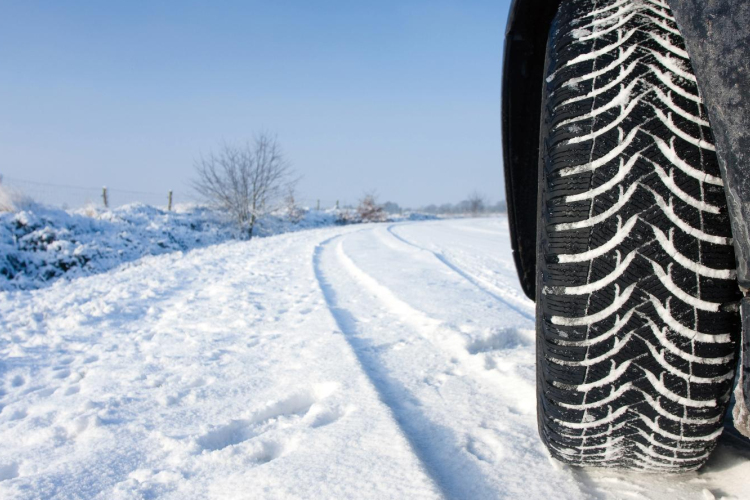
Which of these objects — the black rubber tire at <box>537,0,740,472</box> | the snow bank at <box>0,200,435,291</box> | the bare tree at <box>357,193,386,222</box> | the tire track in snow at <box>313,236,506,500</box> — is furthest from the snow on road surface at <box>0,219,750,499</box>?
the bare tree at <box>357,193,386,222</box>

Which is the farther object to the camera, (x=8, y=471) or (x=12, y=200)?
(x=12, y=200)

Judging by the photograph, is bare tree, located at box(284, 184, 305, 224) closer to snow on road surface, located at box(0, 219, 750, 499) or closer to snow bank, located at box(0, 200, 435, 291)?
snow bank, located at box(0, 200, 435, 291)

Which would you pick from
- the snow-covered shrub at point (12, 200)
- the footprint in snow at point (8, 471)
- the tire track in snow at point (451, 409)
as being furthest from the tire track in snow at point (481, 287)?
the snow-covered shrub at point (12, 200)

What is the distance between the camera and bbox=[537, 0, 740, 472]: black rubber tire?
741mm

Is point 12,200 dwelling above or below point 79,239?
above

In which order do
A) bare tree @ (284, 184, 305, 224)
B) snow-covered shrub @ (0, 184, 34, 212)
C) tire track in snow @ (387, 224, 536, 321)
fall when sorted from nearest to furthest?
1. tire track in snow @ (387, 224, 536, 321)
2. snow-covered shrub @ (0, 184, 34, 212)
3. bare tree @ (284, 184, 305, 224)

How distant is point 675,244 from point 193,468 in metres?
1.14

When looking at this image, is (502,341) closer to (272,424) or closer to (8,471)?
(272,424)

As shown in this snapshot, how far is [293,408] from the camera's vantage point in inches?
52.7

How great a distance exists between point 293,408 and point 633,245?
41.8 inches

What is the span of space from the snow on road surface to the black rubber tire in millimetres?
208

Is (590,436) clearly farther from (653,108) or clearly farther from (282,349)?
(282,349)

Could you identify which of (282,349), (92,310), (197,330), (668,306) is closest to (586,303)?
(668,306)

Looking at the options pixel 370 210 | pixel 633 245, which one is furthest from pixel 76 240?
pixel 370 210
